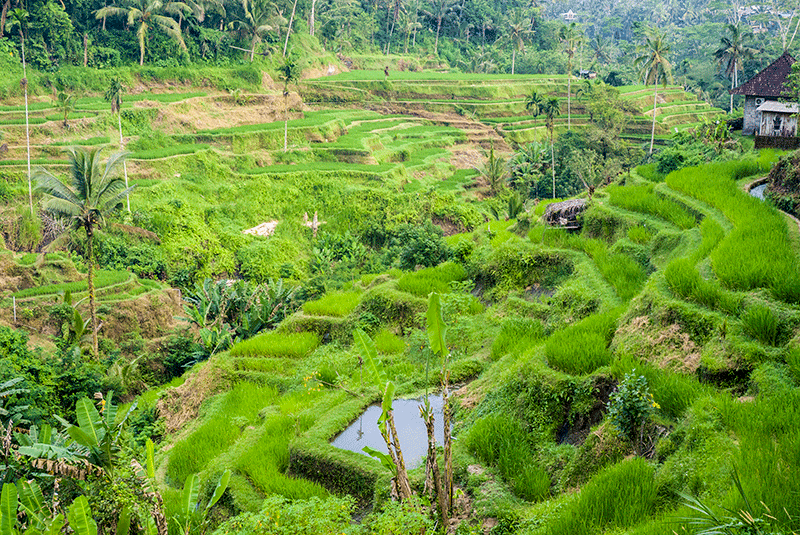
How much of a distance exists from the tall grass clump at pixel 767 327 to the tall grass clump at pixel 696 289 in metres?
0.28

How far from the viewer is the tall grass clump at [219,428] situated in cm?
677

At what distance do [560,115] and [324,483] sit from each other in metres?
33.0

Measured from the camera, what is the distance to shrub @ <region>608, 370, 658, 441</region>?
13.4 ft

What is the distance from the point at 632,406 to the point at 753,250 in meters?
1.97

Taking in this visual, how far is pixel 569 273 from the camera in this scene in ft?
26.9

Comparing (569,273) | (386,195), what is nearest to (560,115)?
(386,195)

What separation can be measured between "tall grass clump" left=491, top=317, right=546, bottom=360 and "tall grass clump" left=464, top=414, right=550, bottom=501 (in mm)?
1410

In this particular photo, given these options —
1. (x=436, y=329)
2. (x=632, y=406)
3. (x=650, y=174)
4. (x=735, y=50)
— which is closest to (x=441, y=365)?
(x=436, y=329)

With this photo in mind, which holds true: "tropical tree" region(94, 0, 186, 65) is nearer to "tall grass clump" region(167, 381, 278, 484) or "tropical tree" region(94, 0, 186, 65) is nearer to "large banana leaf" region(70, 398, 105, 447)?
"tall grass clump" region(167, 381, 278, 484)

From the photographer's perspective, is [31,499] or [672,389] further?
[31,499]

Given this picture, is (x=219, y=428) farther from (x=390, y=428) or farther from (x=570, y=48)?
(x=570, y=48)

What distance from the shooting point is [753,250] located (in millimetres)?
5098

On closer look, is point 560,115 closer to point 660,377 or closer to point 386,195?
point 386,195

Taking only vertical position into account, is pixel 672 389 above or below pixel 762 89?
below
